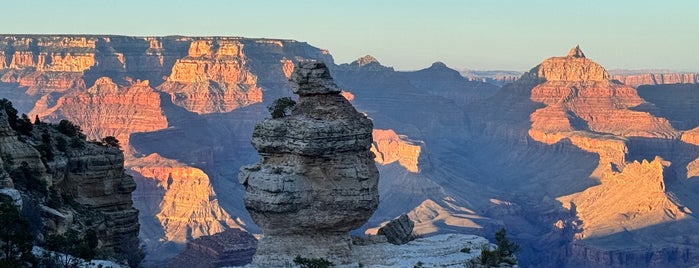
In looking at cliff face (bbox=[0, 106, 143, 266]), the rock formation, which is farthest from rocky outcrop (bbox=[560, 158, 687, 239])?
the rock formation

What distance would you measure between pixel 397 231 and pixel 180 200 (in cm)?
10993

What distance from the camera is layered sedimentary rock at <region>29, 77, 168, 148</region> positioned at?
18550 cm

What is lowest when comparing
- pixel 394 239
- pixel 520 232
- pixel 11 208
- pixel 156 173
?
pixel 520 232

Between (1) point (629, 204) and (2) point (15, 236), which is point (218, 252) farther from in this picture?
(1) point (629, 204)

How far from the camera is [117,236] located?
43188mm

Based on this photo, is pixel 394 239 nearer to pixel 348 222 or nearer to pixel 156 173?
pixel 348 222

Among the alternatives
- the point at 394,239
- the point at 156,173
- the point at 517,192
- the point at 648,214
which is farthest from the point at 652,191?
the point at 394,239

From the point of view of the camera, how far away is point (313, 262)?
118 ft

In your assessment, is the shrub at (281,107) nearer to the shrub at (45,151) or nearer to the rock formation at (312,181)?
the rock formation at (312,181)

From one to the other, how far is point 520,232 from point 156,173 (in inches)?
2011

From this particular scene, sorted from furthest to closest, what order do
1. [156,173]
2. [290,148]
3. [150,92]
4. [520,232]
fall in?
[150,92], [520,232], [156,173], [290,148]

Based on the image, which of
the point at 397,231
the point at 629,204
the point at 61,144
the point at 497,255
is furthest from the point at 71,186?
the point at 629,204

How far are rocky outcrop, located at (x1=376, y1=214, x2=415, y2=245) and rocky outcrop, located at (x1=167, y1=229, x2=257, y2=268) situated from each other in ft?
123

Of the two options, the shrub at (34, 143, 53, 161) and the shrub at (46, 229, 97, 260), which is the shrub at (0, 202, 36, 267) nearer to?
the shrub at (46, 229, 97, 260)
